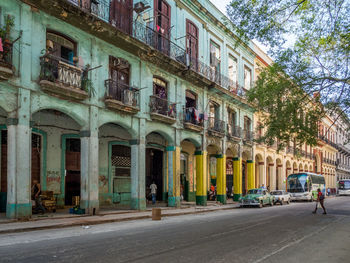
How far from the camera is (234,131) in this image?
2955 cm

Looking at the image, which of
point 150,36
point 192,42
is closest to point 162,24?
point 150,36

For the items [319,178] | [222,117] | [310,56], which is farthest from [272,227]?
[319,178]

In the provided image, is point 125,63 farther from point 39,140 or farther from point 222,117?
point 222,117

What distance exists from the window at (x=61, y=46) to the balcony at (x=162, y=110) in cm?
531

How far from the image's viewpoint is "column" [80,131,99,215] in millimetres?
15828

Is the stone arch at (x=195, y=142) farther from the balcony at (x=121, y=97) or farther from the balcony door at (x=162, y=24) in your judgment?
the balcony at (x=121, y=97)

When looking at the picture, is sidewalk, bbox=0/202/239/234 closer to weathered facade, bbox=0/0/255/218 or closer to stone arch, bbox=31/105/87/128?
weathered facade, bbox=0/0/255/218

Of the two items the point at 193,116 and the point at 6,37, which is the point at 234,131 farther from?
the point at 6,37

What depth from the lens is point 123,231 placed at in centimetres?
1162

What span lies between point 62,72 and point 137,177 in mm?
6939

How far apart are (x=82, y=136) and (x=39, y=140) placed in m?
2.32

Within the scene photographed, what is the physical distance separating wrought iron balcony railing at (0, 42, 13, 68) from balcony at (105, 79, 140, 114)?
16.1ft

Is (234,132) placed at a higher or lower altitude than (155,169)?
higher

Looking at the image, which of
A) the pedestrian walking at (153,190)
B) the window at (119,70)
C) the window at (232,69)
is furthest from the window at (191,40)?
the pedestrian walking at (153,190)
